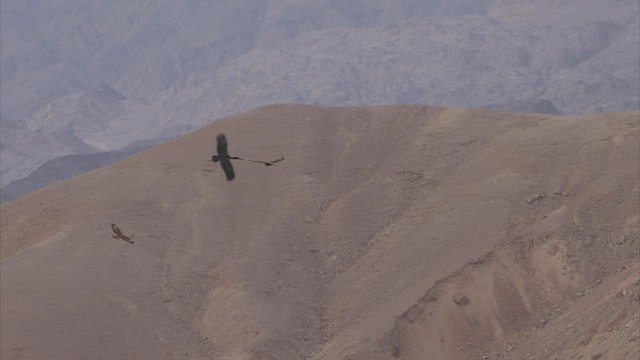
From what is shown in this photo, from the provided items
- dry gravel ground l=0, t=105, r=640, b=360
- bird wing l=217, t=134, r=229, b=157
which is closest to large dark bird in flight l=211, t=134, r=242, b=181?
bird wing l=217, t=134, r=229, b=157

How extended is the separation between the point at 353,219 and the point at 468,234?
755 centimetres

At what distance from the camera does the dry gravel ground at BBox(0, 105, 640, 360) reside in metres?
57.7

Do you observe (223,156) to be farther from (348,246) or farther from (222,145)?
(348,246)

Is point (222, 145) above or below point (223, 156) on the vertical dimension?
above

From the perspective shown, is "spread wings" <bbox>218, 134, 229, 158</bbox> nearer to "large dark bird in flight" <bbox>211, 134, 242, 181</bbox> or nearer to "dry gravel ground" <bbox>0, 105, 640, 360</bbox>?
"large dark bird in flight" <bbox>211, 134, 242, 181</bbox>

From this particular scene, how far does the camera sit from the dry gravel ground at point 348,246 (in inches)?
2272

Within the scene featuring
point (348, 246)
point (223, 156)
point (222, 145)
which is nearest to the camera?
point (222, 145)

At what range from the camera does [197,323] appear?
2406 inches

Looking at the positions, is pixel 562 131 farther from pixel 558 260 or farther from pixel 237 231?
pixel 237 231

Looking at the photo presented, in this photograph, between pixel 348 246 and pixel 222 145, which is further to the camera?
pixel 348 246

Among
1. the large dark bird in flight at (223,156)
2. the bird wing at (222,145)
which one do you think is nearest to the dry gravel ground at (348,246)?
the large dark bird in flight at (223,156)

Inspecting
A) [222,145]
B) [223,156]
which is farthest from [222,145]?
[223,156]

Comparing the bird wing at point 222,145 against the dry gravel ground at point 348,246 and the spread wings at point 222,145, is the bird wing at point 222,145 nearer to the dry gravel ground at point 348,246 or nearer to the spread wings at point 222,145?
the spread wings at point 222,145

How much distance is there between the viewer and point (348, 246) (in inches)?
2618
